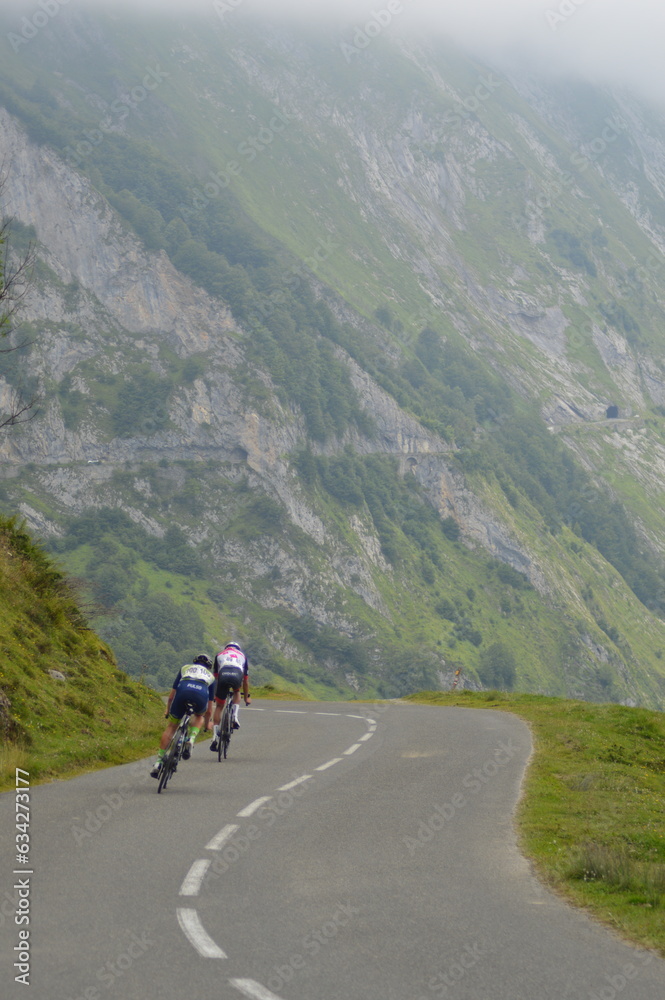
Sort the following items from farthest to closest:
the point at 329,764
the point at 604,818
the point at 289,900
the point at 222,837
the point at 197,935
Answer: the point at 329,764 → the point at 604,818 → the point at 222,837 → the point at 289,900 → the point at 197,935

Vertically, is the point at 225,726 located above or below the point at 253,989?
below

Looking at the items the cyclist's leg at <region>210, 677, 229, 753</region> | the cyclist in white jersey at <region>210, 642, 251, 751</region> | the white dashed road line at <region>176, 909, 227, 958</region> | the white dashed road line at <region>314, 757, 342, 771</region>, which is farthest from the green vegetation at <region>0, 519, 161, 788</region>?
the white dashed road line at <region>176, 909, 227, 958</region>

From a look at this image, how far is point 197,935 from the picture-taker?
7.59 meters

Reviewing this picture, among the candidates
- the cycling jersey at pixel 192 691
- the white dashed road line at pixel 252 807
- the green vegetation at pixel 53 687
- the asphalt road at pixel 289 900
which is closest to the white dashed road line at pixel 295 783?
the asphalt road at pixel 289 900

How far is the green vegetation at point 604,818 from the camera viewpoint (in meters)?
9.41

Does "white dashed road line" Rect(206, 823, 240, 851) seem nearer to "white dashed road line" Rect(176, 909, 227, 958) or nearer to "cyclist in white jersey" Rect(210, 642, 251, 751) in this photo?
"white dashed road line" Rect(176, 909, 227, 958)

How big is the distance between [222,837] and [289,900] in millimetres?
2660

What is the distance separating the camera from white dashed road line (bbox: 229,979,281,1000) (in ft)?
21.1

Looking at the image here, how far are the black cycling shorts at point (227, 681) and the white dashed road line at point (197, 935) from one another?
1103 centimetres

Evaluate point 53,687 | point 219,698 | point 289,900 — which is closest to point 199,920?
point 289,900

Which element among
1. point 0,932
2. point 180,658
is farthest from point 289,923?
point 180,658

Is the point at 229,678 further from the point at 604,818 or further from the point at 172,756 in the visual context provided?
the point at 604,818

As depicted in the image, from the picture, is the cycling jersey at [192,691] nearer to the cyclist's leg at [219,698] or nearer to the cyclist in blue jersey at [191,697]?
the cyclist in blue jersey at [191,697]

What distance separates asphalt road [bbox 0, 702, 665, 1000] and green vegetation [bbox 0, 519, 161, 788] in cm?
154
